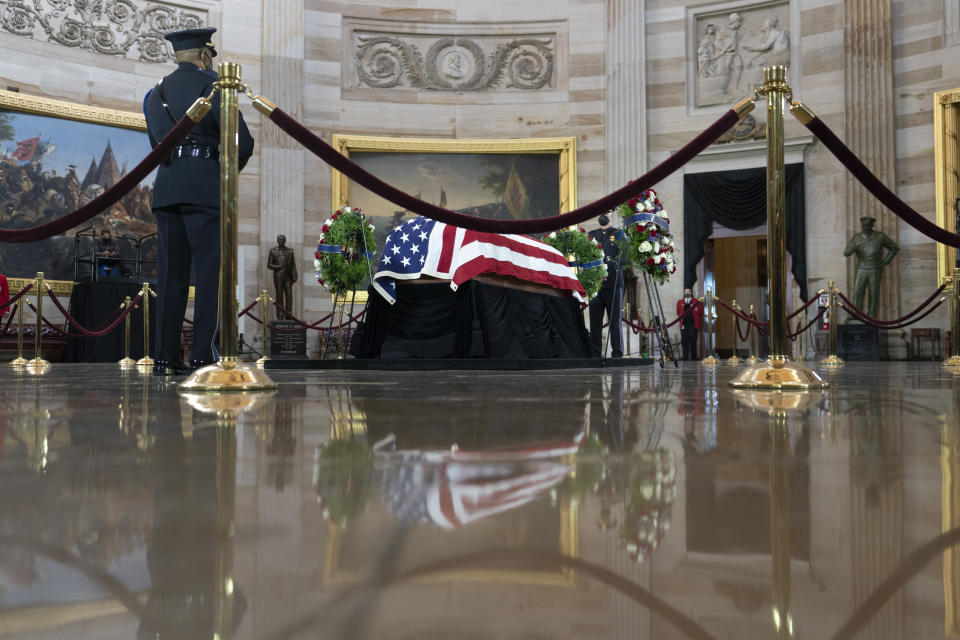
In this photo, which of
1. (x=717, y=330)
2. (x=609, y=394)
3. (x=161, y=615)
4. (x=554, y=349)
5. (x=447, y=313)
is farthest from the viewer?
(x=717, y=330)

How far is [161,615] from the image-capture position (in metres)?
0.46

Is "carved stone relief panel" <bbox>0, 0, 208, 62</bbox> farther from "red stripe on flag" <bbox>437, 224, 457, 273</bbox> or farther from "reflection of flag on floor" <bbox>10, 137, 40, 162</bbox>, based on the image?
"red stripe on flag" <bbox>437, 224, 457, 273</bbox>

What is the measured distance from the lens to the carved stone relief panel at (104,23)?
44.3 ft

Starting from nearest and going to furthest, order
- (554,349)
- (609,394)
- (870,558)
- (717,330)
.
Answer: (870,558), (609,394), (554,349), (717,330)

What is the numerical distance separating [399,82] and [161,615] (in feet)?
56.0

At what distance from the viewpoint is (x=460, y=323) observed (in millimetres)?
7137

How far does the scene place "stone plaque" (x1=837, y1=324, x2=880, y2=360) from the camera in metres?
13.2

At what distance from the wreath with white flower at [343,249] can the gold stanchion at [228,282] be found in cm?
537

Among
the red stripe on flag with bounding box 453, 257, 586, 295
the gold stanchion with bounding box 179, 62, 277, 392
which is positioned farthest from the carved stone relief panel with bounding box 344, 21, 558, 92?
the gold stanchion with bounding box 179, 62, 277, 392

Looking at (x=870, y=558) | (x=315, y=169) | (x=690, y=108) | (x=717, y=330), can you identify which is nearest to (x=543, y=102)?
(x=690, y=108)

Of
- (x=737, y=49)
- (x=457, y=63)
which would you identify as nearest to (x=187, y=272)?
(x=457, y=63)

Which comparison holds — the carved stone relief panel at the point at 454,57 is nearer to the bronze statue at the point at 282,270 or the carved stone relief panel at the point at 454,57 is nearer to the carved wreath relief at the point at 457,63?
the carved wreath relief at the point at 457,63

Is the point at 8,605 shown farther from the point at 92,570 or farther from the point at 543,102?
the point at 543,102

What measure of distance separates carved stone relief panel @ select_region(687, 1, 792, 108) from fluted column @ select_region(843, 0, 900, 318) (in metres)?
1.27
